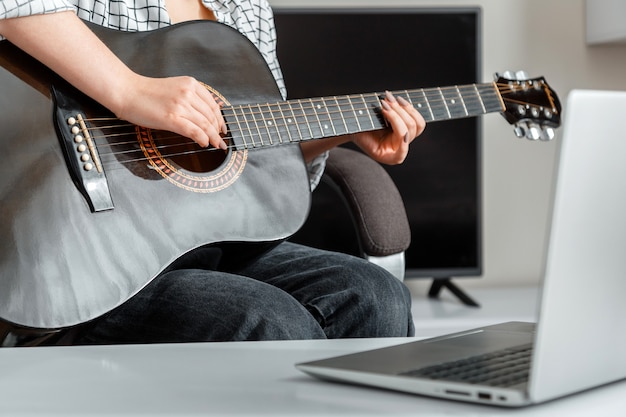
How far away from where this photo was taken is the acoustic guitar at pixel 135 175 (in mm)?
904

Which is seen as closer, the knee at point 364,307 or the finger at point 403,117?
the knee at point 364,307

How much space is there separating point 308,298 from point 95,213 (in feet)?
0.93

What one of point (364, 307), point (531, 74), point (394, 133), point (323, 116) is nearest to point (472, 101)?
point (394, 133)

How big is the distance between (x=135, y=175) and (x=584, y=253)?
24.2 inches

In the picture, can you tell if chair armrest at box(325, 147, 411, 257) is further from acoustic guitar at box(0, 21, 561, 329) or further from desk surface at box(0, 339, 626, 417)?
desk surface at box(0, 339, 626, 417)

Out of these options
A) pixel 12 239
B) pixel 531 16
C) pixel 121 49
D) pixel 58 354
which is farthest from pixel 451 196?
pixel 58 354

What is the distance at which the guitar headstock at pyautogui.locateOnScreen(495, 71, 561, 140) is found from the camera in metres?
Result: 1.26

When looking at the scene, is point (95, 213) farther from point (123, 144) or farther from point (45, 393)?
point (45, 393)

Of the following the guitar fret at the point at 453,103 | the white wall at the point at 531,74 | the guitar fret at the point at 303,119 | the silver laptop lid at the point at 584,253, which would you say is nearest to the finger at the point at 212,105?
the guitar fret at the point at 303,119

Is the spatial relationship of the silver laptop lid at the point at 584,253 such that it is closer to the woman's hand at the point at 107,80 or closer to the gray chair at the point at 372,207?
the woman's hand at the point at 107,80

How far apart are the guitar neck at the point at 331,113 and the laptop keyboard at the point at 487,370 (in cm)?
56

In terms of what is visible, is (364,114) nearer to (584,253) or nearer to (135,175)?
(135,175)

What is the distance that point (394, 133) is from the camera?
47.1 inches

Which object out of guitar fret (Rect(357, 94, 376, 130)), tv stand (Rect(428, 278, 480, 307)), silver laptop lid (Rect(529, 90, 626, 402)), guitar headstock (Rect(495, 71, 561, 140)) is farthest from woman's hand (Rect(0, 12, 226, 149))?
tv stand (Rect(428, 278, 480, 307))
